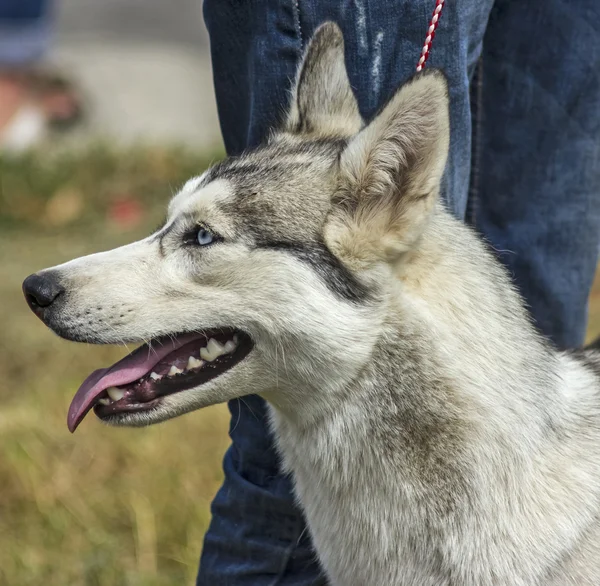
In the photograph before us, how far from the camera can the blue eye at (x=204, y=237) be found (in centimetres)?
211

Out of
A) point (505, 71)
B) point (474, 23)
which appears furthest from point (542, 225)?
point (474, 23)

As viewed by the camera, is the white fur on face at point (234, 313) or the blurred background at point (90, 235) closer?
the white fur on face at point (234, 313)

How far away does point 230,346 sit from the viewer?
81.4 inches

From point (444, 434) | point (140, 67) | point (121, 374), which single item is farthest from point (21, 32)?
point (444, 434)

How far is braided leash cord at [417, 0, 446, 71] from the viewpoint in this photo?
203 centimetres

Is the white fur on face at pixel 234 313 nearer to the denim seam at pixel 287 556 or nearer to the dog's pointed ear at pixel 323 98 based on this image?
the dog's pointed ear at pixel 323 98

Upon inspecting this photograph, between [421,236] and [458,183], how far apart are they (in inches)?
15.1

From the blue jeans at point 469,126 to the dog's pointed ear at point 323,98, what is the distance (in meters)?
0.04

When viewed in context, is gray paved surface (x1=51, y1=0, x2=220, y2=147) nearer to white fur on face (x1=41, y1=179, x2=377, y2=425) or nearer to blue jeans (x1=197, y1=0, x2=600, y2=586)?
blue jeans (x1=197, y1=0, x2=600, y2=586)

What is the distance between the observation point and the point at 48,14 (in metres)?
9.01

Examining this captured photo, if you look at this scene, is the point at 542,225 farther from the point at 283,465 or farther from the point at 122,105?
the point at 122,105

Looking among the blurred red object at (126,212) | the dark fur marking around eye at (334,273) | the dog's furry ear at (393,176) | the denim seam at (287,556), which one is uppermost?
the dog's furry ear at (393,176)

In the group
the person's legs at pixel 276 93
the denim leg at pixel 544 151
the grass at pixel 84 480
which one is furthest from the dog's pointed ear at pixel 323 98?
the grass at pixel 84 480

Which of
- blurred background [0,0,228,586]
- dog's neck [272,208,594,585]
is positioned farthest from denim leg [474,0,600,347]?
blurred background [0,0,228,586]
